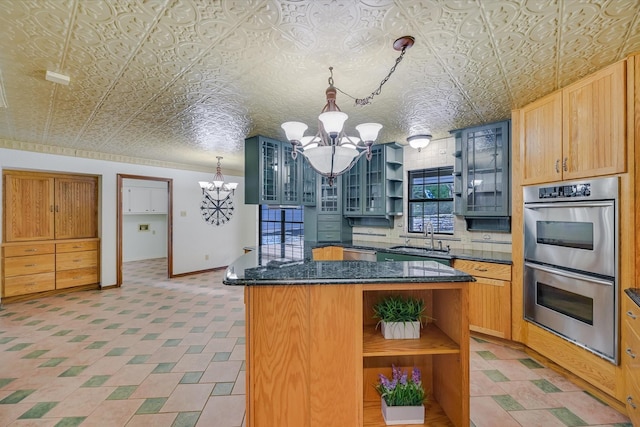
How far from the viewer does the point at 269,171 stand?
149 inches

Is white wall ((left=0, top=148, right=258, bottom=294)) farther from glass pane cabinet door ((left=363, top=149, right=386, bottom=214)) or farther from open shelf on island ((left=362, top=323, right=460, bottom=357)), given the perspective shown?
open shelf on island ((left=362, top=323, right=460, bottom=357))

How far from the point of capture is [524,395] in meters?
2.06

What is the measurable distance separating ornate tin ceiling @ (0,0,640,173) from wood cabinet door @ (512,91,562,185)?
0.13 m

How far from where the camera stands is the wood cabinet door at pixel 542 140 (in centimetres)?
234

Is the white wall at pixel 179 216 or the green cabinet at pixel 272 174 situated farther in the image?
the white wall at pixel 179 216

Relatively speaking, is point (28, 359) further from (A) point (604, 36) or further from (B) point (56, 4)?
(A) point (604, 36)

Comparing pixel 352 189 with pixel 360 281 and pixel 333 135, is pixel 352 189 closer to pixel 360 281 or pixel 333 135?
pixel 333 135

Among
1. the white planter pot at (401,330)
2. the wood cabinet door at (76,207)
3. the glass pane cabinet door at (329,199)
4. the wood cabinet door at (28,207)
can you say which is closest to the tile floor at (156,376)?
the white planter pot at (401,330)

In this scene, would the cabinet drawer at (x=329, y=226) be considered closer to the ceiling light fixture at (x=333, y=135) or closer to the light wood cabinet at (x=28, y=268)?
the ceiling light fixture at (x=333, y=135)

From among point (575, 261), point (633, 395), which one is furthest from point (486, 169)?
point (633, 395)

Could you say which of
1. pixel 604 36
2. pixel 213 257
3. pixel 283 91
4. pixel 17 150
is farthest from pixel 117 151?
pixel 604 36

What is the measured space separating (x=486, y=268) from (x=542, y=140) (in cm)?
131

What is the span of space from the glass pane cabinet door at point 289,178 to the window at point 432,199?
1.71m

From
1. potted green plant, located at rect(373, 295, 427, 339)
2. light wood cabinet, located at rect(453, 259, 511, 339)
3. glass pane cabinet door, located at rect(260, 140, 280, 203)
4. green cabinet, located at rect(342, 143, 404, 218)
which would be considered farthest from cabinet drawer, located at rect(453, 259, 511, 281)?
glass pane cabinet door, located at rect(260, 140, 280, 203)
